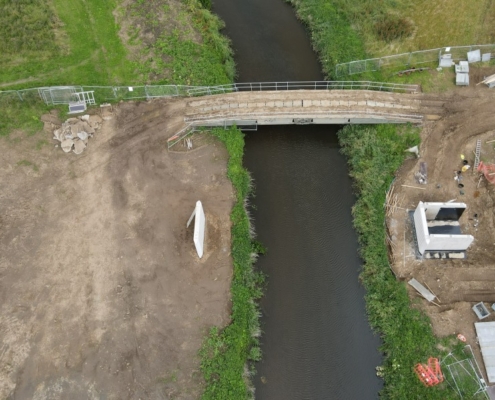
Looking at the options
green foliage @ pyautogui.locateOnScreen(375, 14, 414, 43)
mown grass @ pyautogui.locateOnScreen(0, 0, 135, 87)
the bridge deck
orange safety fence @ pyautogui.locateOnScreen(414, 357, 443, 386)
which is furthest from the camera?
green foliage @ pyautogui.locateOnScreen(375, 14, 414, 43)

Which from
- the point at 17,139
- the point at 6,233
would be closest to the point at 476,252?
the point at 6,233

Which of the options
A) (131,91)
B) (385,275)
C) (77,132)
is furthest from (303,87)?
(77,132)

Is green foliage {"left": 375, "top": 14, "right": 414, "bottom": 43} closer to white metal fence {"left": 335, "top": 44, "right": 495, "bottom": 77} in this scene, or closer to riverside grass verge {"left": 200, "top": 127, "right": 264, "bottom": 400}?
white metal fence {"left": 335, "top": 44, "right": 495, "bottom": 77}

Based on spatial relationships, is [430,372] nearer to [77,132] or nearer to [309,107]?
[309,107]

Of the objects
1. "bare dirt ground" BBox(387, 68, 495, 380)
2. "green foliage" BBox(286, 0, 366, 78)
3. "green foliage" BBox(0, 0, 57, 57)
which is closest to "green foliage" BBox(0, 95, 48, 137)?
"green foliage" BBox(0, 0, 57, 57)

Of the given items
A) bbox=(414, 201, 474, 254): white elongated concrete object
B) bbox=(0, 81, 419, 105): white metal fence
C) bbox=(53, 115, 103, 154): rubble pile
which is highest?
bbox=(0, 81, 419, 105): white metal fence

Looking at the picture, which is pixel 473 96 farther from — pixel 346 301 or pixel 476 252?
pixel 346 301
